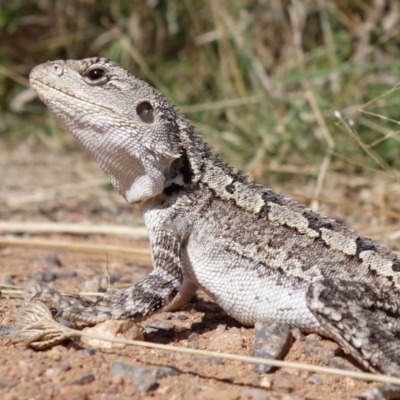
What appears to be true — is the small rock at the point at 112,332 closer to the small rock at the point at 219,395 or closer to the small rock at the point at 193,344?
the small rock at the point at 193,344

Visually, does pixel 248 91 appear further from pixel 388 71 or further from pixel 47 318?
pixel 47 318

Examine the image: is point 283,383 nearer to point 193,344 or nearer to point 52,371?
point 193,344

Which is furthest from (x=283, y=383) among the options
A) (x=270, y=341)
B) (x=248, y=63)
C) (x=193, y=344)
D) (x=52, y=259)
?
(x=248, y=63)

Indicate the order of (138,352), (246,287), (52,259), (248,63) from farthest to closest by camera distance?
1. (248,63)
2. (52,259)
3. (246,287)
4. (138,352)

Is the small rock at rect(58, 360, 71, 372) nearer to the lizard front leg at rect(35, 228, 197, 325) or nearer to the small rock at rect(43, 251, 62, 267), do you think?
the lizard front leg at rect(35, 228, 197, 325)

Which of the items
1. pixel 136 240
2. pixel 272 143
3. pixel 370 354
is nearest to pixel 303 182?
pixel 272 143

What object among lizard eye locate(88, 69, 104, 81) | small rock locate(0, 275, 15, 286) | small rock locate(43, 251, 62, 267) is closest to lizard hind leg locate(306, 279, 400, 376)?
lizard eye locate(88, 69, 104, 81)

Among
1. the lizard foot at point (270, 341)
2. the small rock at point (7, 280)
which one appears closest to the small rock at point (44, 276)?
the small rock at point (7, 280)
